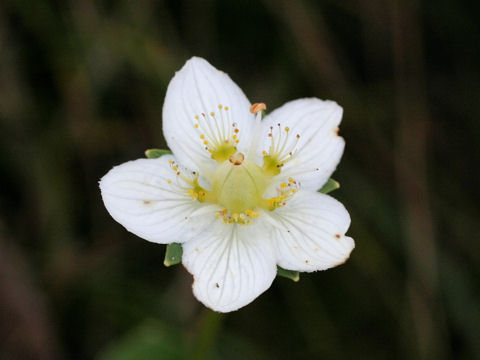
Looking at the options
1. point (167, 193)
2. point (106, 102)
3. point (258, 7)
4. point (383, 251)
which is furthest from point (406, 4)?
point (167, 193)

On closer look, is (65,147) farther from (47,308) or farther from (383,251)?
(383,251)

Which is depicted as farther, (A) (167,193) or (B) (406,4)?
(B) (406,4)

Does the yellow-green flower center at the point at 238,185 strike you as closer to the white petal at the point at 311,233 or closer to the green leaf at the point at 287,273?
the white petal at the point at 311,233

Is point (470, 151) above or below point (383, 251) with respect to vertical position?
above

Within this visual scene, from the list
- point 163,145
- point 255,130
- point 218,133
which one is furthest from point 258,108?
point 163,145

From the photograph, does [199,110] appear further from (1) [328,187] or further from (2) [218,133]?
(1) [328,187]

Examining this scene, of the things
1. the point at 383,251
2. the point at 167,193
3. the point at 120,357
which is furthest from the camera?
the point at 383,251

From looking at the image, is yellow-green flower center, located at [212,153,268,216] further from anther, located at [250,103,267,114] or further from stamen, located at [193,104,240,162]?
anther, located at [250,103,267,114]
